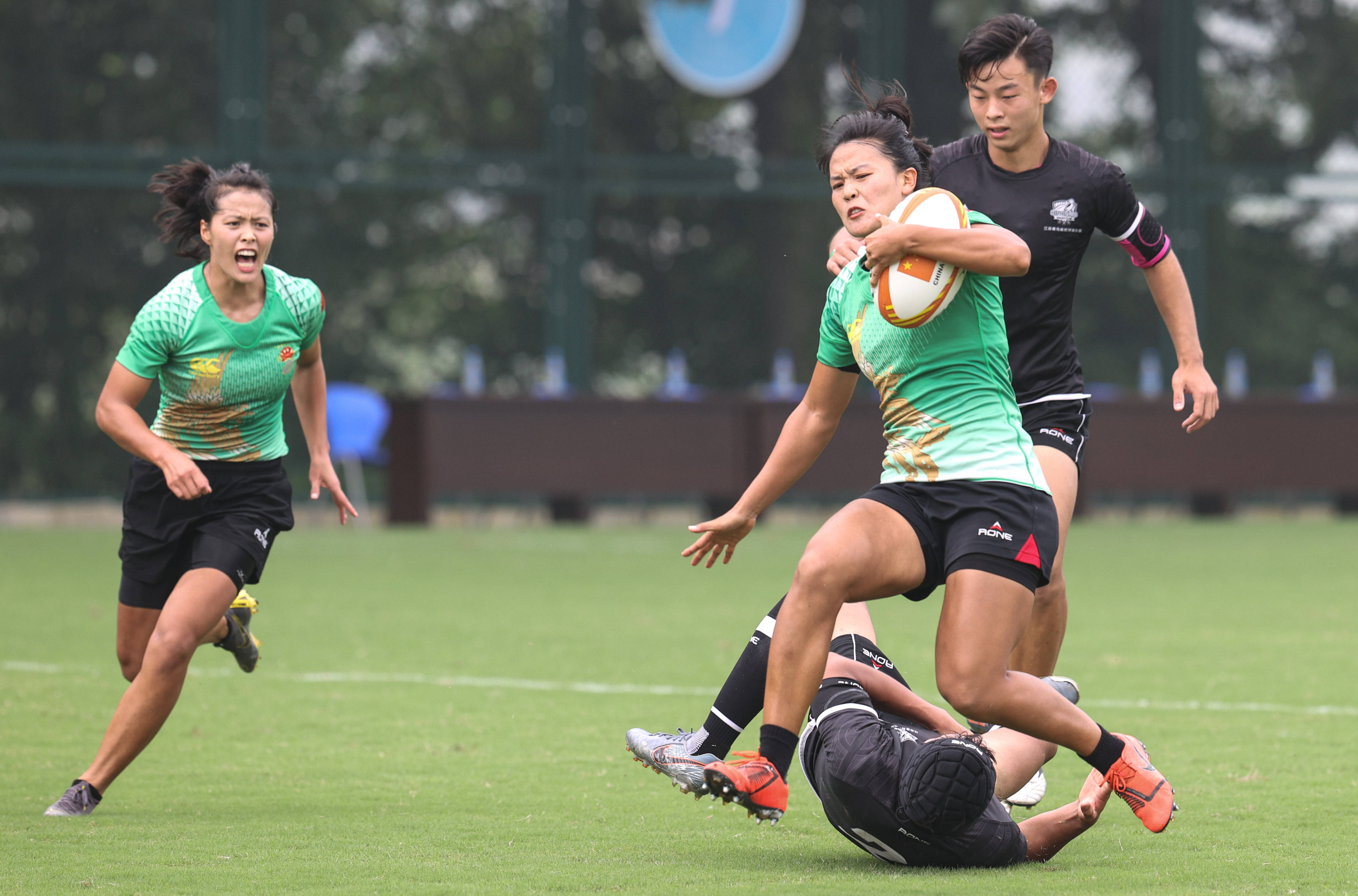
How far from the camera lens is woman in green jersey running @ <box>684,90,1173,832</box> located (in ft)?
15.6

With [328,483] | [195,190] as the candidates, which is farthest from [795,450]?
[195,190]

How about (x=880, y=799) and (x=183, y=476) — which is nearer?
(x=880, y=799)

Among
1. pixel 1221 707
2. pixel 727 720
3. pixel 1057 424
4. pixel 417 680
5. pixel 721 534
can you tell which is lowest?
pixel 417 680

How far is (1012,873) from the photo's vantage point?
4832mm

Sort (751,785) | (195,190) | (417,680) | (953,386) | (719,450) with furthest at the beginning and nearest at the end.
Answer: (719,450) → (417,680) → (195,190) → (953,386) → (751,785)

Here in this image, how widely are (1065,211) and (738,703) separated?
2080mm

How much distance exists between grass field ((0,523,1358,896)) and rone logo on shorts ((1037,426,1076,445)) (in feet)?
3.81

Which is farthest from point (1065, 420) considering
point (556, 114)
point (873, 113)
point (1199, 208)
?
point (1199, 208)

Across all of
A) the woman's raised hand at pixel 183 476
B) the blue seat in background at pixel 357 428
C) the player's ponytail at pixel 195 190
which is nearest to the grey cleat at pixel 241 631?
Result: the woman's raised hand at pixel 183 476

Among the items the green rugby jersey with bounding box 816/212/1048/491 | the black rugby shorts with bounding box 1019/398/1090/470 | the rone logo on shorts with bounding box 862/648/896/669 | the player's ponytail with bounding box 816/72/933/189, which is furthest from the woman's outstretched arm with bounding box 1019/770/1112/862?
the player's ponytail with bounding box 816/72/933/189

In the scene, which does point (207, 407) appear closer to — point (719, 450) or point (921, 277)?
point (921, 277)

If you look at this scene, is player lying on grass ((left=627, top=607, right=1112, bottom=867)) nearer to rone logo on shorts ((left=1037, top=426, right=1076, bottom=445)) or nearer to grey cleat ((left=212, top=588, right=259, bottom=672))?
rone logo on shorts ((left=1037, top=426, right=1076, bottom=445))

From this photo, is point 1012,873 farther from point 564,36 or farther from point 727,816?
point 564,36

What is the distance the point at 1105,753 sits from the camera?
16.3ft
